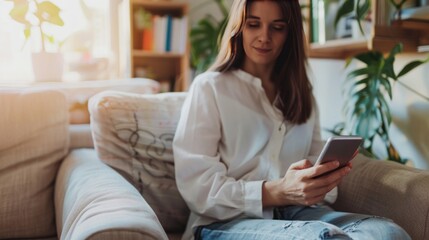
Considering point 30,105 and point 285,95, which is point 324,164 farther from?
point 30,105

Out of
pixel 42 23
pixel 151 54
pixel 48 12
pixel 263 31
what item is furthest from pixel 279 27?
pixel 151 54

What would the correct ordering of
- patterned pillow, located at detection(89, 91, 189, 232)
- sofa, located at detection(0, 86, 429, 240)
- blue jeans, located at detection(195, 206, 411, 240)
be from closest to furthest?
blue jeans, located at detection(195, 206, 411, 240) → sofa, located at detection(0, 86, 429, 240) → patterned pillow, located at detection(89, 91, 189, 232)

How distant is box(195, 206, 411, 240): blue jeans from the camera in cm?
87

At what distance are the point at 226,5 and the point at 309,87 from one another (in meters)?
1.39

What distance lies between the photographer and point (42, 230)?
4.00 feet

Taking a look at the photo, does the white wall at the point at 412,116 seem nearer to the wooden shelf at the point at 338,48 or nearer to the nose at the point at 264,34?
the wooden shelf at the point at 338,48

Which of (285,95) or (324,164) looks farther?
(285,95)

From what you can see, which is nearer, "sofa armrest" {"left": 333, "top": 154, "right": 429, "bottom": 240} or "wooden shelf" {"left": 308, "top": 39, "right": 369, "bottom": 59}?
"sofa armrest" {"left": 333, "top": 154, "right": 429, "bottom": 240}

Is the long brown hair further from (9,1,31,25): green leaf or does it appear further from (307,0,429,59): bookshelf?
(9,1,31,25): green leaf

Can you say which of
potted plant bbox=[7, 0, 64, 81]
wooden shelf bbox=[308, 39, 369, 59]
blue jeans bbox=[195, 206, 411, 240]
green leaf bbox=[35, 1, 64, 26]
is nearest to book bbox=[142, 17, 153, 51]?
potted plant bbox=[7, 0, 64, 81]

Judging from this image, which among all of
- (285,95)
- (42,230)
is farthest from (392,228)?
(42,230)

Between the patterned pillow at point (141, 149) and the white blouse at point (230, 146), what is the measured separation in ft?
0.35

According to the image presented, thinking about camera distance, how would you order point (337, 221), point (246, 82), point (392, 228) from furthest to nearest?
point (246, 82) < point (337, 221) < point (392, 228)

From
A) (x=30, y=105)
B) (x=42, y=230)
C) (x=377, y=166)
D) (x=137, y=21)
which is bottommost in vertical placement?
(x=42, y=230)
